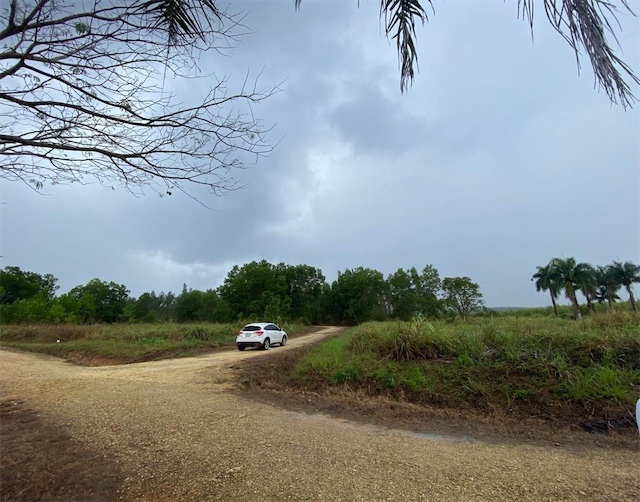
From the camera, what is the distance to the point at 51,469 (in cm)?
346

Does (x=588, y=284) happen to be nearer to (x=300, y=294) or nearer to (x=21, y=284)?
(x=300, y=294)

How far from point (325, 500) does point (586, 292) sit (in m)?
50.9

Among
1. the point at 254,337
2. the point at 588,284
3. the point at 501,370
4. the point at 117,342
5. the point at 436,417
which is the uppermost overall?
the point at 588,284

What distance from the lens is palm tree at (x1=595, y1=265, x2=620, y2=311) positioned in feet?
149

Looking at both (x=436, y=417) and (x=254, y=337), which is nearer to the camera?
(x=436, y=417)

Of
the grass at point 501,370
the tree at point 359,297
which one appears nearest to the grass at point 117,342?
the grass at point 501,370

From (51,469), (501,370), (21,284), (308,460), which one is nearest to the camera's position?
(51,469)

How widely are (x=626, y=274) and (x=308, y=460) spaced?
56.9 m

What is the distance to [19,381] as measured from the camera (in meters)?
9.21

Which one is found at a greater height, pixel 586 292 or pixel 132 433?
pixel 586 292

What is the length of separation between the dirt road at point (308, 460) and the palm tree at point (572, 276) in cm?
4660

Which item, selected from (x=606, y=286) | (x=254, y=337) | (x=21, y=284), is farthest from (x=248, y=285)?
(x=606, y=286)

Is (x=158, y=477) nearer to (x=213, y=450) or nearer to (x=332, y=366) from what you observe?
(x=213, y=450)

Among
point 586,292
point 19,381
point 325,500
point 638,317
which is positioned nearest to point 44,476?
point 325,500
